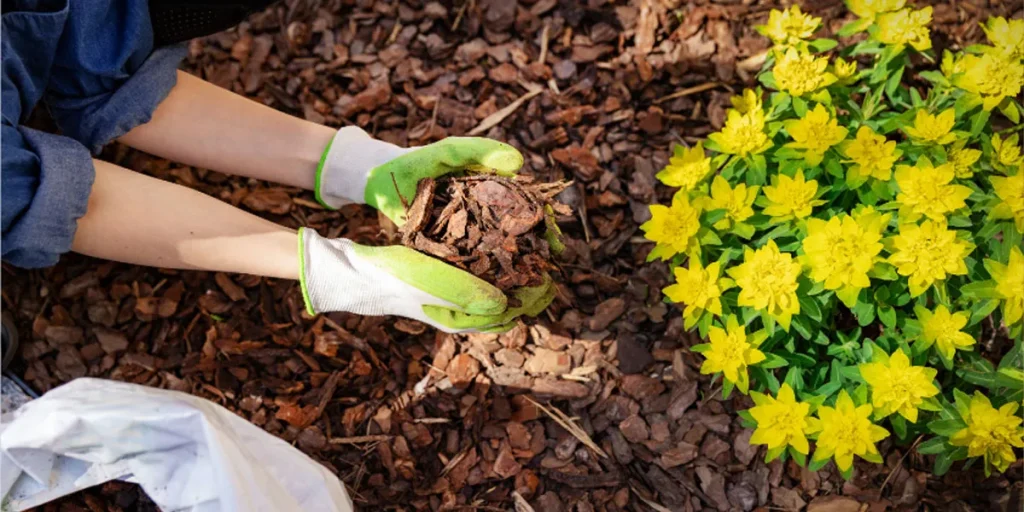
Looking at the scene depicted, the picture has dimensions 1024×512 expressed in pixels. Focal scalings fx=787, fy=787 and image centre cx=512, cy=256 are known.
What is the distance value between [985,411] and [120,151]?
6.88 ft

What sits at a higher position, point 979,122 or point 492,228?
point 979,122

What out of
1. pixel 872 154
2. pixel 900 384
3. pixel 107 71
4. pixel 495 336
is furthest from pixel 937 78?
pixel 107 71

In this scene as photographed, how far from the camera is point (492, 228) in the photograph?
5.21 feet

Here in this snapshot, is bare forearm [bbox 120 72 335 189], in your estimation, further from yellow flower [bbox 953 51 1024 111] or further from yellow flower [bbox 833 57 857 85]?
yellow flower [bbox 953 51 1024 111]

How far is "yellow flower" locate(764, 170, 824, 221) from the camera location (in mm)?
1535

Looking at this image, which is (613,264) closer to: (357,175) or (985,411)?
(357,175)

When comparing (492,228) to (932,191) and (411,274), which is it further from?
(932,191)

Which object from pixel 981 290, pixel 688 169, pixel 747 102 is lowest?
pixel 981 290

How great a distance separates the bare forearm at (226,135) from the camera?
1815 mm

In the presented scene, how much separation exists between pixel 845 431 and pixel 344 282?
1.03 metres

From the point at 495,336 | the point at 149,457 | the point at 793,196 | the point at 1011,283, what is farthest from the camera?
the point at 495,336

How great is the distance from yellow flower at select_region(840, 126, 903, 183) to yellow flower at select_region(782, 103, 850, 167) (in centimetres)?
3

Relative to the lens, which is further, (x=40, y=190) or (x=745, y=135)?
(x=745, y=135)

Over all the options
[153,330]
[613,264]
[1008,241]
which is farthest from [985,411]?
[153,330]
